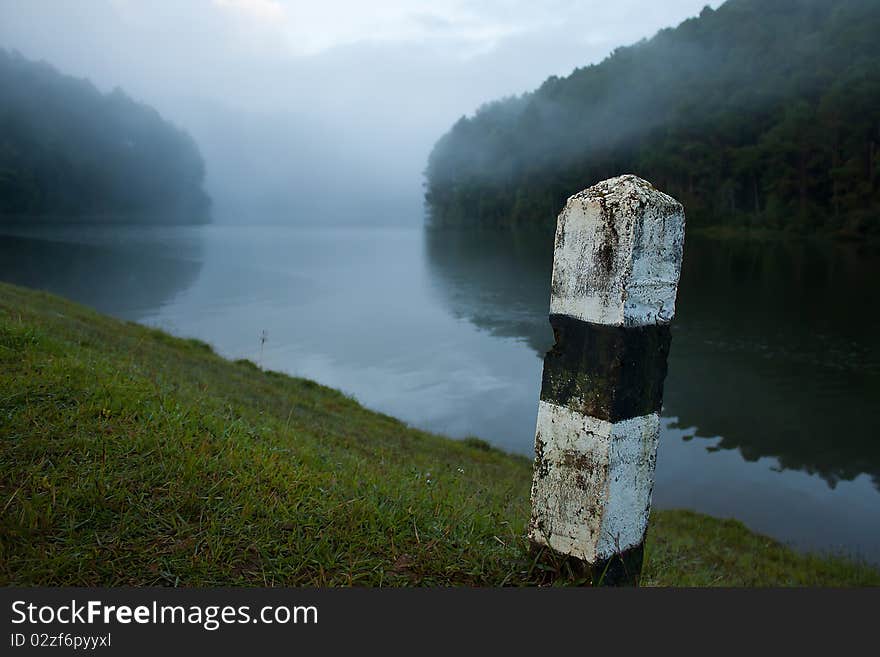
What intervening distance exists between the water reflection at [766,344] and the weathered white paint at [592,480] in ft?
39.5

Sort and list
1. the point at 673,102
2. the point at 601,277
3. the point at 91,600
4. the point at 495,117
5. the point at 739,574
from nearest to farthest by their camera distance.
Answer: the point at 91,600 < the point at 601,277 < the point at 739,574 < the point at 673,102 < the point at 495,117

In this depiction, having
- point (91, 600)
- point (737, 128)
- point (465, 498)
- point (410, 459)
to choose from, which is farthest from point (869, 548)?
point (737, 128)

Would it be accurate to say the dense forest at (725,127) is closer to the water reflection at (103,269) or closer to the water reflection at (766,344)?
the water reflection at (766,344)

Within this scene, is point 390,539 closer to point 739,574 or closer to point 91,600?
point 91,600

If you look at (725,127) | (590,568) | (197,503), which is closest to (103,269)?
(197,503)

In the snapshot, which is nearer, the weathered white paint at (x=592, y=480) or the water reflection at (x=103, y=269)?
the weathered white paint at (x=592, y=480)

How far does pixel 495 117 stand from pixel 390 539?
5461 inches

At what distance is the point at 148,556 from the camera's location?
359 cm

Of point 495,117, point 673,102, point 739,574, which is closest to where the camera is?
point 739,574

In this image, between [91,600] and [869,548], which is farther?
[869,548]

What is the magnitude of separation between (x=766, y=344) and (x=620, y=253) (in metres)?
24.9

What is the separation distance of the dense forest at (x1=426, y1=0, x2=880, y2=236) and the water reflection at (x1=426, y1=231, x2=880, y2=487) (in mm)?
16906

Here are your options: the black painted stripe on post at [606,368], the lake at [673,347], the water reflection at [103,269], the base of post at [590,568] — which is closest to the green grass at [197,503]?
the base of post at [590,568]

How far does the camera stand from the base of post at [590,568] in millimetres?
3541
